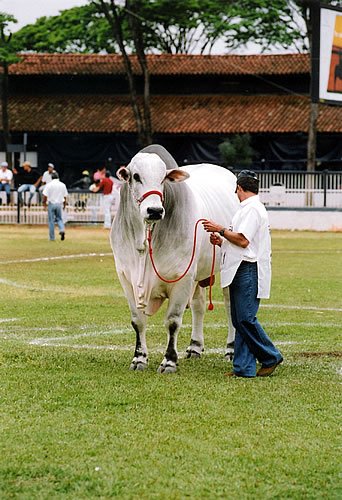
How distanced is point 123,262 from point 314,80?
27.3m

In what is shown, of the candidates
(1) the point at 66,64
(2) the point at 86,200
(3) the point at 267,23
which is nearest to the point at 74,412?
(2) the point at 86,200

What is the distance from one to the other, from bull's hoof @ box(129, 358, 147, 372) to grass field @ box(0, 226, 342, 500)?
3.7 inches

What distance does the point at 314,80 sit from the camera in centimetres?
3672

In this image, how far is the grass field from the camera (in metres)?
6.24

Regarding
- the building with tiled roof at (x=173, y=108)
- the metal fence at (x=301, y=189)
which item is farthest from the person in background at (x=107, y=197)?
the building with tiled roof at (x=173, y=108)

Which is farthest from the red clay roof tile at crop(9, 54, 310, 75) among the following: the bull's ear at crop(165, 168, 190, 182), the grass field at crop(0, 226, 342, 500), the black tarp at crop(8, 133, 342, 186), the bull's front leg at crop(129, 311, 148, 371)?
the bull's front leg at crop(129, 311, 148, 371)

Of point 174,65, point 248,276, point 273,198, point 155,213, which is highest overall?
point 174,65

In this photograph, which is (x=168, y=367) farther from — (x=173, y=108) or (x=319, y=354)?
(x=173, y=108)

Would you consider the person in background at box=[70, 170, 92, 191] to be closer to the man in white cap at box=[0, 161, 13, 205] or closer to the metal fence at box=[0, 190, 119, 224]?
the man in white cap at box=[0, 161, 13, 205]

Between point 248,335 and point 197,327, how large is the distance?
1678mm

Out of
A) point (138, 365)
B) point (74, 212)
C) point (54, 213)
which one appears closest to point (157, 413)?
point (138, 365)

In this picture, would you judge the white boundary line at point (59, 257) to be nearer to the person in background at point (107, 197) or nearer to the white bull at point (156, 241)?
the person in background at point (107, 197)

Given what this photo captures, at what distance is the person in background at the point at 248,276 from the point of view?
963 cm

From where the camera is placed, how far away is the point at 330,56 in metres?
36.9
